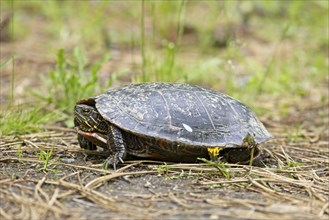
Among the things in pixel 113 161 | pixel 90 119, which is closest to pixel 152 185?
pixel 113 161

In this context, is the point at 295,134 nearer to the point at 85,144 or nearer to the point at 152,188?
the point at 85,144

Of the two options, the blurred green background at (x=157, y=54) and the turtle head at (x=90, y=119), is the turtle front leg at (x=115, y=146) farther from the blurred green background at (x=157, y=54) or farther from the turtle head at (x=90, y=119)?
the blurred green background at (x=157, y=54)

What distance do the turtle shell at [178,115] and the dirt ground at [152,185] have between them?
19 centimetres

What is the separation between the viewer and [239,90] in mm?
5672

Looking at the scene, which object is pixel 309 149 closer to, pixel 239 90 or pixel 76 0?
pixel 239 90

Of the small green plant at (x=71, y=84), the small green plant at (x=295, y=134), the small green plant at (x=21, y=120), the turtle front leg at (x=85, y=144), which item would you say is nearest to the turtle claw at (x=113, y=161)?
the turtle front leg at (x=85, y=144)

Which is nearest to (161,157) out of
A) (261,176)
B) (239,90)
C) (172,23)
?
(261,176)

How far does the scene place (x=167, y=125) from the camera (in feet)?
10.6

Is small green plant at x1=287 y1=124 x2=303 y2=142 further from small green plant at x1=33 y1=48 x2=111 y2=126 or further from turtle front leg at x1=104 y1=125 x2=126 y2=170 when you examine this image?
turtle front leg at x1=104 y1=125 x2=126 y2=170

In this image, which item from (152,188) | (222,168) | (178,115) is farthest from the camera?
(178,115)

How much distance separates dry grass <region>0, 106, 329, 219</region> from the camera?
2379 millimetres

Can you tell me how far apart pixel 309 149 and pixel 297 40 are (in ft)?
17.0

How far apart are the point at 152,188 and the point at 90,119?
82 cm

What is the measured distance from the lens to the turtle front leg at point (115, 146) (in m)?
3.14
